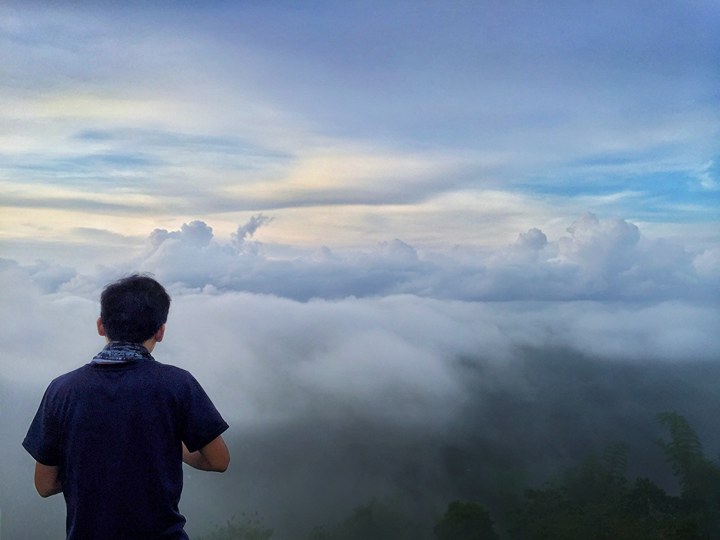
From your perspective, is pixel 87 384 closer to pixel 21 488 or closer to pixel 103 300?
pixel 103 300

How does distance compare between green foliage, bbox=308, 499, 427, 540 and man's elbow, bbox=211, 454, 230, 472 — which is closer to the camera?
man's elbow, bbox=211, 454, 230, 472

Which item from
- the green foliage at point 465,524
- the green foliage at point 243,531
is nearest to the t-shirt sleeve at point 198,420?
the green foliage at point 243,531

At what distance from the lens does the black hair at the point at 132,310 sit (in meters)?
1.49

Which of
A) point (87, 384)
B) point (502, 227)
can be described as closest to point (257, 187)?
point (502, 227)

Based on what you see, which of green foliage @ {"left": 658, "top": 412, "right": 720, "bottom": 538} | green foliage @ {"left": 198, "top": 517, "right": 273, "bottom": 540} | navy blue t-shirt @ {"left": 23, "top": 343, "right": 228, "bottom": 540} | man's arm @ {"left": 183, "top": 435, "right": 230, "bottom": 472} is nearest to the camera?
navy blue t-shirt @ {"left": 23, "top": 343, "right": 228, "bottom": 540}

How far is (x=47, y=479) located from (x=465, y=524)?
201cm

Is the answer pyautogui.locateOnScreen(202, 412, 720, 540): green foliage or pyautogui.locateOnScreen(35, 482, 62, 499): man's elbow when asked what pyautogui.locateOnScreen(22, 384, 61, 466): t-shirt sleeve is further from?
pyautogui.locateOnScreen(202, 412, 720, 540): green foliage

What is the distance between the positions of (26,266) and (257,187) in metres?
1.09

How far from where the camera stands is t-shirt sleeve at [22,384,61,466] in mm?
1438

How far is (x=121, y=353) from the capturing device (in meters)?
1.45

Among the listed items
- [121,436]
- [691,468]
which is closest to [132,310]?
[121,436]


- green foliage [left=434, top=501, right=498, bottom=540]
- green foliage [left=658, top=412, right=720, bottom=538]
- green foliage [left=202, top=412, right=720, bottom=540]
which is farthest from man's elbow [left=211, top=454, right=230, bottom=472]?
green foliage [left=658, top=412, right=720, bottom=538]

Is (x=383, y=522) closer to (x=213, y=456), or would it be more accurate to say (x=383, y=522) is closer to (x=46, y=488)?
(x=213, y=456)

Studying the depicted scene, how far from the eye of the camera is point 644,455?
314 centimetres
